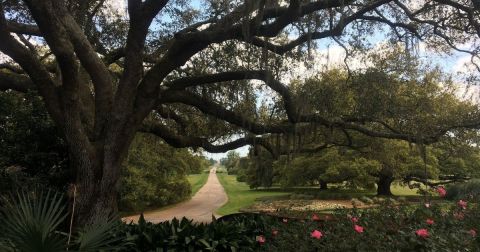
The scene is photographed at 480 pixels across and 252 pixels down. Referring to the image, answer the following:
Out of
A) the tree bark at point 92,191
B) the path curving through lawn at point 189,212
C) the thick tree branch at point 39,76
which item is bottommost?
the path curving through lawn at point 189,212

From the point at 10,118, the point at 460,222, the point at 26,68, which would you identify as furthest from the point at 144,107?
the point at 460,222

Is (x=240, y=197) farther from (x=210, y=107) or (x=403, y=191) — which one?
(x=210, y=107)

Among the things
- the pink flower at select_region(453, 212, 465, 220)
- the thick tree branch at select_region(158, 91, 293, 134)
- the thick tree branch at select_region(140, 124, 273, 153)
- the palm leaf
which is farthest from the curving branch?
the palm leaf

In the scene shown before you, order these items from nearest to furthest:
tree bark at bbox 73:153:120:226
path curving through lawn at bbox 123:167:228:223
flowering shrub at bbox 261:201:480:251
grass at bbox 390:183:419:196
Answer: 1. flowering shrub at bbox 261:201:480:251
2. tree bark at bbox 73:153:120:226
3. path curving through lawn at bbox 123:167:228:223
4. grass at bbox 390:183:419:196

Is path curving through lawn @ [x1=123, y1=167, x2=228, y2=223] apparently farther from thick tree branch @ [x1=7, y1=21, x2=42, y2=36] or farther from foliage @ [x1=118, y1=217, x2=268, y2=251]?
→ foliage @ [x1=118, y1=217, x2=268, y2=251]

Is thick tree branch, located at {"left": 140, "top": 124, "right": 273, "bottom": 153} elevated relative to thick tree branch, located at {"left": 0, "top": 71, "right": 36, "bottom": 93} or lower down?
lower down

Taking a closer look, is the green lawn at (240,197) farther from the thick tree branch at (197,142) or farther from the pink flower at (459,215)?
the pink flower at (459,215)

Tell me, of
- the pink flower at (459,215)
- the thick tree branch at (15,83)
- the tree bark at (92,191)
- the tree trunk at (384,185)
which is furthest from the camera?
the tree trunk at (384,185)

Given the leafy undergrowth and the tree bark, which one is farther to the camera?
the tree bark

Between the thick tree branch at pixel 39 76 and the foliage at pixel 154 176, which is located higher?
the thick tree branch at pixel 39 76

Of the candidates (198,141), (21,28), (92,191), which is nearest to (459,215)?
(92,191)

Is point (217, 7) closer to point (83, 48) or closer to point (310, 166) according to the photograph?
point (83, 48)

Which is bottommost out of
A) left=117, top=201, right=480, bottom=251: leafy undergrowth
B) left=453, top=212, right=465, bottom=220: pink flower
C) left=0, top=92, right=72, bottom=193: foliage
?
left=117, top=201, right=480, bottom=251: leafy undergrowth

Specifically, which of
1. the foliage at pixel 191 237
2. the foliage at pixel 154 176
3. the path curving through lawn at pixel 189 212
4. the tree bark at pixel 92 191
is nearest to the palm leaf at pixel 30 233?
the foliage at pixel 191 237
